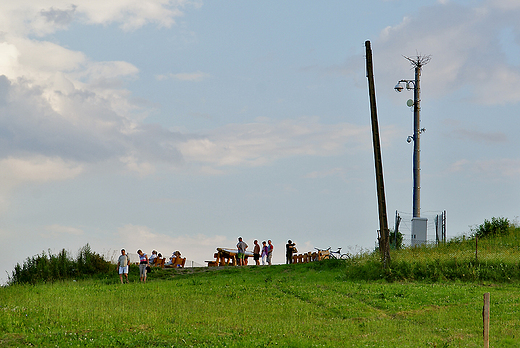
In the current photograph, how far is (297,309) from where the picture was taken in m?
18.3

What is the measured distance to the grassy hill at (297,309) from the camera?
13.8 meters

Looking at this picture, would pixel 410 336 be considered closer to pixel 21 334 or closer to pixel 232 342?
pixel 232 342

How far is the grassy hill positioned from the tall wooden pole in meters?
0.87

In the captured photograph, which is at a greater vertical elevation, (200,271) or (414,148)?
(414,148)

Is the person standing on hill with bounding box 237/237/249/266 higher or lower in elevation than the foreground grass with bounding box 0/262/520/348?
higher

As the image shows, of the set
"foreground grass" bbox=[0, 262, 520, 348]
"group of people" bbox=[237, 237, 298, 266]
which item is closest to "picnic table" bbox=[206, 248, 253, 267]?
"group of people" bbox=[237, 237, 298, 266]

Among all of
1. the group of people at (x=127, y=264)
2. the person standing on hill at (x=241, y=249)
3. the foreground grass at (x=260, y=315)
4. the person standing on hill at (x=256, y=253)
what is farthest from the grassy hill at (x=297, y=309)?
the person standing on hill at (x=256, y=253)

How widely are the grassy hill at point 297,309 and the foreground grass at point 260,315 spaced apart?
0.03 meters

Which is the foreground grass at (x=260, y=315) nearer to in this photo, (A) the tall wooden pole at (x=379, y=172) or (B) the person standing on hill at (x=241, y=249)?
(A) the tall wooden pole at (x=379, y=172)

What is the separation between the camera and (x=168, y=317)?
660 inches

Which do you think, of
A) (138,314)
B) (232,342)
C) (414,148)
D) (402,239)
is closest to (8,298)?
(138,314)

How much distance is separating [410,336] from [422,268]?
40.2 feet

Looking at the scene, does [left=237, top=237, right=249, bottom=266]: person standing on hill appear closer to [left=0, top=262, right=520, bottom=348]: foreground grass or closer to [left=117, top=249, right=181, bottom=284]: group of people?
[left=117, top=249, right=181, bottom=284]: group of people

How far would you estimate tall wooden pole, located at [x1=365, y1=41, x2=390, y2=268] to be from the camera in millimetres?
27405
